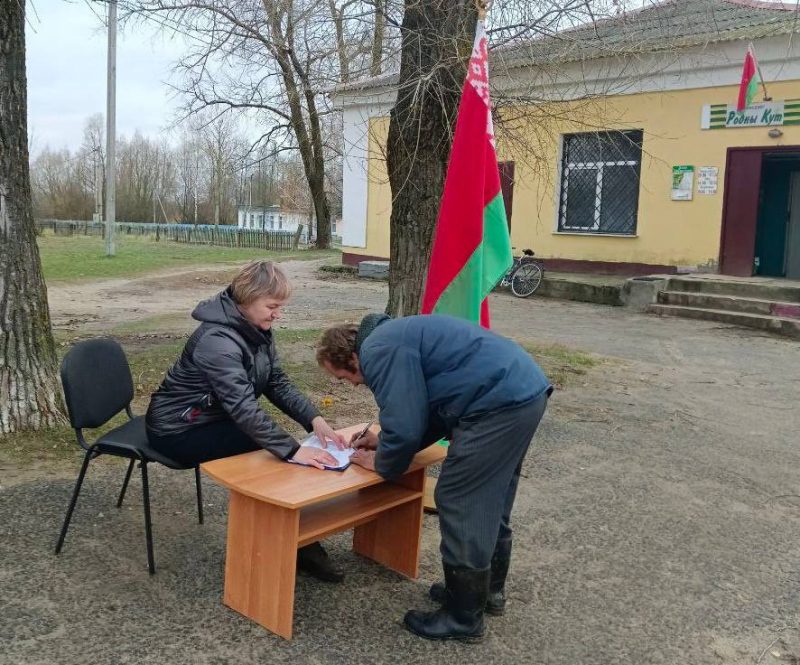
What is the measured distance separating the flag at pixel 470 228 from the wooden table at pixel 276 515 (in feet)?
4.56

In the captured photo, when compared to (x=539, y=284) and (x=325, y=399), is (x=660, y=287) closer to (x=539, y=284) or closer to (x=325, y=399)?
(x=539, y=284)

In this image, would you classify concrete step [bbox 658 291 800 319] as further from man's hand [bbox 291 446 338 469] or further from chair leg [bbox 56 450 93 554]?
chair leg [bbox 56 450 93 554]

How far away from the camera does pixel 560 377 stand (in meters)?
7.64

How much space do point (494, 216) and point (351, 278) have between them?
47.2 ft

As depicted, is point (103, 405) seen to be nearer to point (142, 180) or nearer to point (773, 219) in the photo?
point (773, 219)

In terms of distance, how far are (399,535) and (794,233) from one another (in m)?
13.2

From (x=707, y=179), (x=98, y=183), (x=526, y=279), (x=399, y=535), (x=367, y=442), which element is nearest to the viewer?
(x=367, y=442)

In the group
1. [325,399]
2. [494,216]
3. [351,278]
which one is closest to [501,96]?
[494,216]

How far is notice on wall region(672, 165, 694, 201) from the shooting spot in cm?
1377

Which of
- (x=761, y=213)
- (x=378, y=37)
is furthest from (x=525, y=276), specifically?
(x=378, y=37)

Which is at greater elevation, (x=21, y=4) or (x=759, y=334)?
(x=21, y=4)

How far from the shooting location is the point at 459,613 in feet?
9.48

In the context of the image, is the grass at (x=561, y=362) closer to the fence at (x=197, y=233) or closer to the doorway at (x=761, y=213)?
the doorway at (x=761, y=213)

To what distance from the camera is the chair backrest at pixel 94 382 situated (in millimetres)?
3377
